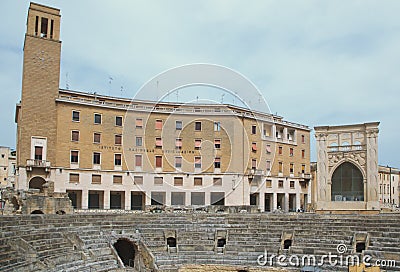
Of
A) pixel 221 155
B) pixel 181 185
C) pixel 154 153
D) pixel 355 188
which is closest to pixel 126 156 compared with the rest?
pixel 154 153

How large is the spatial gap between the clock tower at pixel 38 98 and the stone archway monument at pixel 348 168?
72.0ft

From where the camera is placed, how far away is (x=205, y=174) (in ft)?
137

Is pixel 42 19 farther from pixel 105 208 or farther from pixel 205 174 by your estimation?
pixel 205 174

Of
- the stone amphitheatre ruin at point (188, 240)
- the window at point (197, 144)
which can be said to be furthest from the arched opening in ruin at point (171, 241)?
the window at point (197, 144)

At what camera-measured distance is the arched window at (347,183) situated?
29719mm

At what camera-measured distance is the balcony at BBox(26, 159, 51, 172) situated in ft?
113

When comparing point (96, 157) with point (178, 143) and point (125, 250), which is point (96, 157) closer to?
point (178, 143)

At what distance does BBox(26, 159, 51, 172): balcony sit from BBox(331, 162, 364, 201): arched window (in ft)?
75.0

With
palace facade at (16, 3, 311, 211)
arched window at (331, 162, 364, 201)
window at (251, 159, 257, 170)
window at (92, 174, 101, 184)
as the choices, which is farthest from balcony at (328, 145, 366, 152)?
window at (92, 174, 101, 184)

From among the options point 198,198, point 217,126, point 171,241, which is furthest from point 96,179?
point 171,241

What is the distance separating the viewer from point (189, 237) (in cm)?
2303

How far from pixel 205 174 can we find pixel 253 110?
8794 mm

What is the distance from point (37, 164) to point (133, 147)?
8934mm

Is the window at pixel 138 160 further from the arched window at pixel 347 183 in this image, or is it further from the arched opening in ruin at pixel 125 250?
the arched window at pixel 347 183
